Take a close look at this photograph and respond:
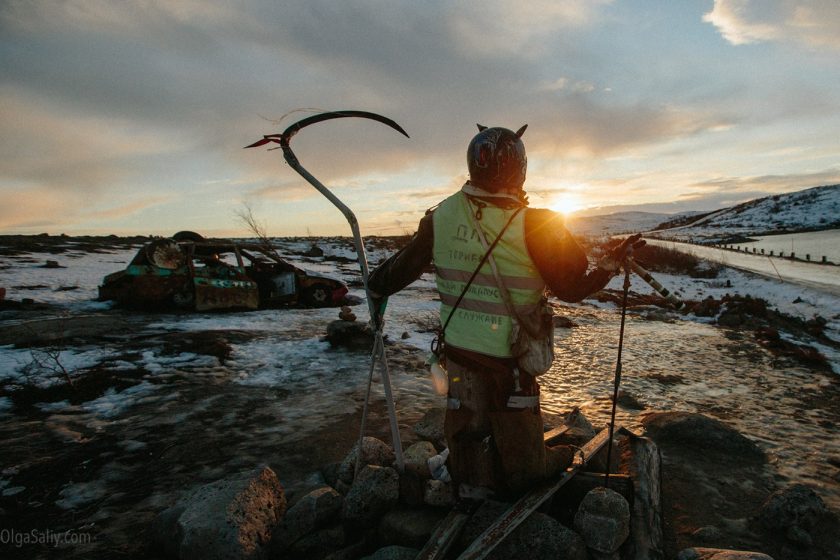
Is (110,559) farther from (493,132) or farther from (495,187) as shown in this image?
(493,132)

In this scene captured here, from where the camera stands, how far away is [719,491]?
3.55 metres

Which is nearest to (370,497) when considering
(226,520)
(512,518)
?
(226,520)

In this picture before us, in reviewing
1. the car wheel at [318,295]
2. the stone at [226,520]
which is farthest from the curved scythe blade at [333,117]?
the car wheel at [318,295]

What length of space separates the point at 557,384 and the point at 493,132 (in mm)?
5165

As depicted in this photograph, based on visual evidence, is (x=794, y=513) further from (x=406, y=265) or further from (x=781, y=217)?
(x=781, y=217)

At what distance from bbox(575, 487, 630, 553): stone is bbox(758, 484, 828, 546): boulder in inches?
55.5

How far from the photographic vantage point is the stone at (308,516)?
8.68ft

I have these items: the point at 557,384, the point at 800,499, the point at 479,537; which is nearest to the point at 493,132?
the point at 479,537

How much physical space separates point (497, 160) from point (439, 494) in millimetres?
2222

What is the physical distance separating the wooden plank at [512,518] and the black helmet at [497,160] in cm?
187

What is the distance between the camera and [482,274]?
2438 millimetres

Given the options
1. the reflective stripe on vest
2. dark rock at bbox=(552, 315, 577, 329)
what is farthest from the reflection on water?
the reflective stripe on vest

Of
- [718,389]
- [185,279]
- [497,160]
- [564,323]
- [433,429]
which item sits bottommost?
[718,389]

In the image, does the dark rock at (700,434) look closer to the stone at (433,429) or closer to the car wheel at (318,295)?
the stone at (433,429)
